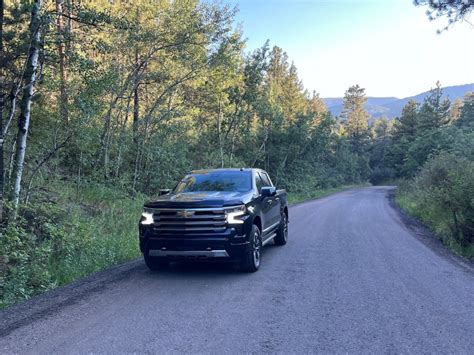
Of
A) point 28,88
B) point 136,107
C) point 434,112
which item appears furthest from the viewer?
point 434,112

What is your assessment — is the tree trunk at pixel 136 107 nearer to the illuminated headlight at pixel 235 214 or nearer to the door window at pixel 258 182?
the door window at pixel 258 182

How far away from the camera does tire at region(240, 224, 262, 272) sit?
7.89m

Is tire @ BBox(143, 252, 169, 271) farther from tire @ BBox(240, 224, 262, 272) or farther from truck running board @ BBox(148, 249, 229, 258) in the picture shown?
tire @ BBox(240, 224, 262, 272)

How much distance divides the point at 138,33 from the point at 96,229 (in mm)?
9224

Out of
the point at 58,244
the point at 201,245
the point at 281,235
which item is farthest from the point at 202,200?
the point at 281,235

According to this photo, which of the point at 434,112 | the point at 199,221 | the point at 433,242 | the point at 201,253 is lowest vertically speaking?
A: the point at 433,242

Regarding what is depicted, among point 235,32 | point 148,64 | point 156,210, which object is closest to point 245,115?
point 235,32

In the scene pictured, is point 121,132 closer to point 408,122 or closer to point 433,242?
point 433,242

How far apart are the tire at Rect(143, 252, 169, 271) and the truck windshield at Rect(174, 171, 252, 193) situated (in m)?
1.65

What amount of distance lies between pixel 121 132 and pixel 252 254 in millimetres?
11488

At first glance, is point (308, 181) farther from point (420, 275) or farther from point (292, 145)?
point (420, 275)

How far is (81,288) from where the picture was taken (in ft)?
23.0

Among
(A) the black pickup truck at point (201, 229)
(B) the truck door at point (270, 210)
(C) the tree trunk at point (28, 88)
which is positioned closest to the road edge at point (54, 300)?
(A) the black pickup truck at point (201, 229)

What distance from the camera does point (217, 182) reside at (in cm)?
935
